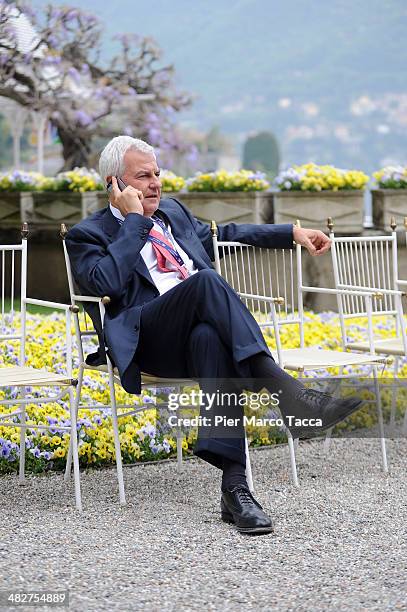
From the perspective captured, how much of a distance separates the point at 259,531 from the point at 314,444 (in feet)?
5.48

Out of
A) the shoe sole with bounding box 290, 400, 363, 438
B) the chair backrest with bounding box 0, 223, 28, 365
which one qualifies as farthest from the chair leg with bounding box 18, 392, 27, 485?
the shoe sole with bounding box 290, 400, 363, 438

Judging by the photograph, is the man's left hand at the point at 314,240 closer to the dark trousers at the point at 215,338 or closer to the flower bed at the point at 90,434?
the dark trousers at the point at 215,338

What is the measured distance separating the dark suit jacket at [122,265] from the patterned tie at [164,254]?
76 mm

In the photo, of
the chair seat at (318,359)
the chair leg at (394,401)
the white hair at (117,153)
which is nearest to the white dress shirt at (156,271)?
the white hair at (117,153)

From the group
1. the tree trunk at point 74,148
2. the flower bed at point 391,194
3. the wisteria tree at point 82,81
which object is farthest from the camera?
the tree trunk at point 74,148

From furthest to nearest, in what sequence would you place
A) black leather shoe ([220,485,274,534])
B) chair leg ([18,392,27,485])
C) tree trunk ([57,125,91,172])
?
tree trunk ([57,125,91,172]) → chair leg ([18,392,27,485]) → black leather shoe ([220,485,274,534])

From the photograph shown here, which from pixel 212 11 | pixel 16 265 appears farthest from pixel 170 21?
pixel 16 265

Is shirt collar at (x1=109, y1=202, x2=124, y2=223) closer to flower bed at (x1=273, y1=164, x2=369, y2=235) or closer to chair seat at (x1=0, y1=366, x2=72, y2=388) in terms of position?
chair seat at (x1=0, y1=366, x2=72, y2=388)

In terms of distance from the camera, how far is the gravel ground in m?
2.77

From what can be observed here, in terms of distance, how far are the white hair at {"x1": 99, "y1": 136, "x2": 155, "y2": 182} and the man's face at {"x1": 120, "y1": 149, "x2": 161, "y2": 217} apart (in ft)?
0.05

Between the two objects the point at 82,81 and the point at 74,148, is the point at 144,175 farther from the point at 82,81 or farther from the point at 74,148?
the point at 82,81

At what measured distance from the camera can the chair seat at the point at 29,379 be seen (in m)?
3.62

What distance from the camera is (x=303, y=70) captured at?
101250 millimetres

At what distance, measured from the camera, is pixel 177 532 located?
11.2 ft
